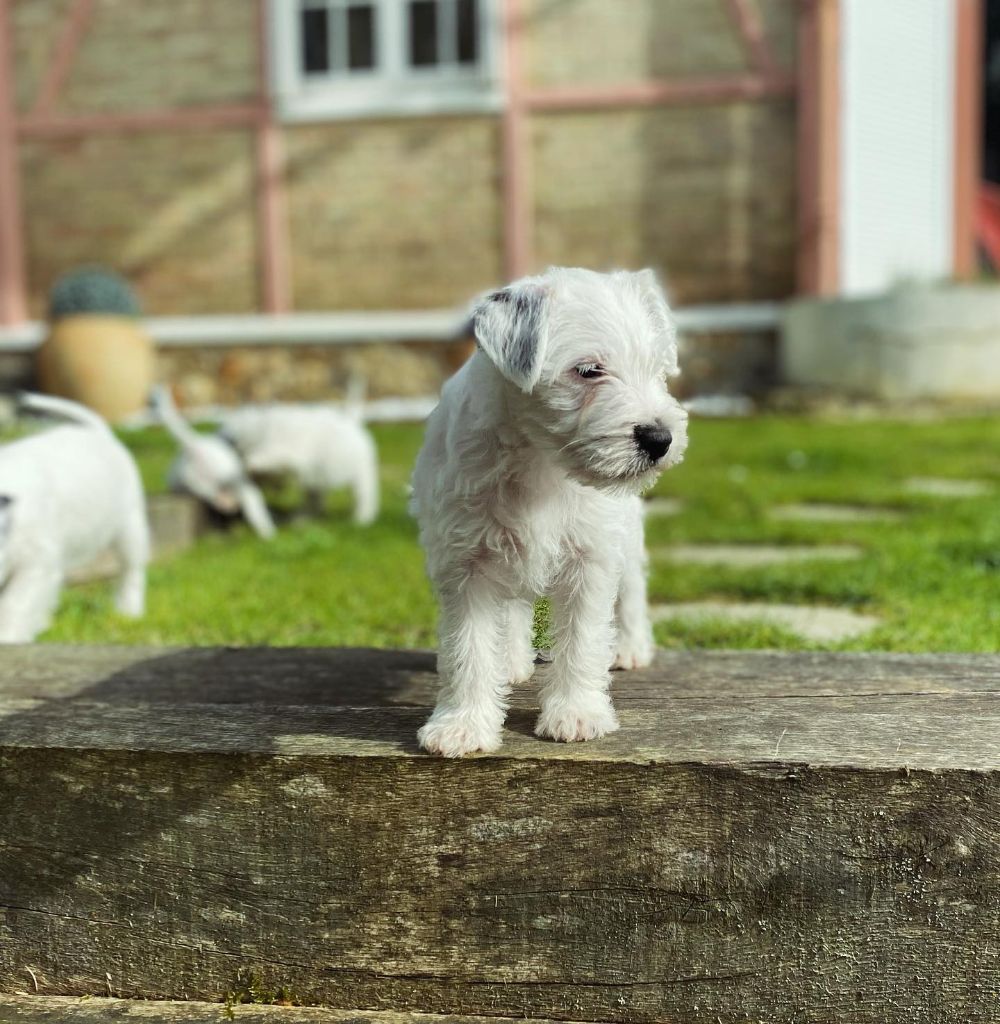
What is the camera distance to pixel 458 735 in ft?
7.30

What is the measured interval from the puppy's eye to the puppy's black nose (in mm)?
134

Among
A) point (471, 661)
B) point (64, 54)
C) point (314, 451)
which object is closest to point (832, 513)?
point (314, 451)

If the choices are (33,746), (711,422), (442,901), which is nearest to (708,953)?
(442,901)

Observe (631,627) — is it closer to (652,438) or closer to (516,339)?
(652,438)

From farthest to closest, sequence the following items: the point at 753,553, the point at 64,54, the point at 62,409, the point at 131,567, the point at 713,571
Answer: the point at 64,54
the point at 753,553
the point at 713,571
the point at 131,567
the point at 62,409

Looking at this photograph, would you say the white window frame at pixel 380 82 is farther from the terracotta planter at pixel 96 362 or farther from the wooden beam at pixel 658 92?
the terracotta planter at pixel 96 362

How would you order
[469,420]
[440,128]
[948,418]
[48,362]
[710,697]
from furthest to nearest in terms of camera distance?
[440,128] < [48,362] < [948,418] < [710,697] < [469,420]

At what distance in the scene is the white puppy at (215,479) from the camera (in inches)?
283

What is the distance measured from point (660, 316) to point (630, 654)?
2.86ft

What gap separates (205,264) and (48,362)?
221cm

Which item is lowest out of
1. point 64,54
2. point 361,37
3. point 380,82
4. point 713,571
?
point 713,571

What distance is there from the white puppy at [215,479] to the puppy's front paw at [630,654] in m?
4.59

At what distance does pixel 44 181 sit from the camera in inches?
550

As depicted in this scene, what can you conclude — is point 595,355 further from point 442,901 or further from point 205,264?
point 205,264
